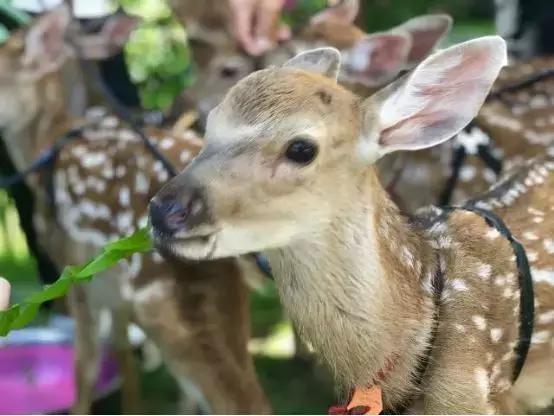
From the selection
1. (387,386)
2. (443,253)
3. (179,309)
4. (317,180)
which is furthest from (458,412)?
(179,309)

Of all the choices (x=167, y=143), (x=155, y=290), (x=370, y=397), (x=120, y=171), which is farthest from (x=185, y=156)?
(x=370, y=397)

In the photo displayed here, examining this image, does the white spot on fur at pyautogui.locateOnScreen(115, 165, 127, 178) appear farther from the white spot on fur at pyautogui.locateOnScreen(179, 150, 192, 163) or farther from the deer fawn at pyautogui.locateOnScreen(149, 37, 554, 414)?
the deer fawn at pyautogui.locateOnScreen(149, 37, 554, 414)

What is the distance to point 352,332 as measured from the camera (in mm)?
1241

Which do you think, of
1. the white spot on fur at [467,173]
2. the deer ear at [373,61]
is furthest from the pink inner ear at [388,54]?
the white spot on fur at [467,173]

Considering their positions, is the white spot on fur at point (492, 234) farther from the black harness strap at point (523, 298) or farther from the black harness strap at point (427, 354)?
the black harness strap at point (427, 354)

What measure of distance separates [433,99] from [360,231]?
0.23 m

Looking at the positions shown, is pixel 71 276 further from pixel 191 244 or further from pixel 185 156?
pixel 185 156

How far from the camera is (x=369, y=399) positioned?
125cm

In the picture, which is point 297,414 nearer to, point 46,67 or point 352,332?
point 352,332

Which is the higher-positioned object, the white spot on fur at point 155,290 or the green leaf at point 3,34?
the green leaf at point 3,34

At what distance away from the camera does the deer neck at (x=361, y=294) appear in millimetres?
1225

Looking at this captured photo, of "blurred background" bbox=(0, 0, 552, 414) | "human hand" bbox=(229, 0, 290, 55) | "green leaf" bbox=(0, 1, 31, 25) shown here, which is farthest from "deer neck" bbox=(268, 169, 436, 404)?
"green leaf" bbox=(0, 1, 31, 25)

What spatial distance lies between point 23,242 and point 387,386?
95 centimetres

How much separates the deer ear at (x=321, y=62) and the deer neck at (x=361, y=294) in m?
0.22
